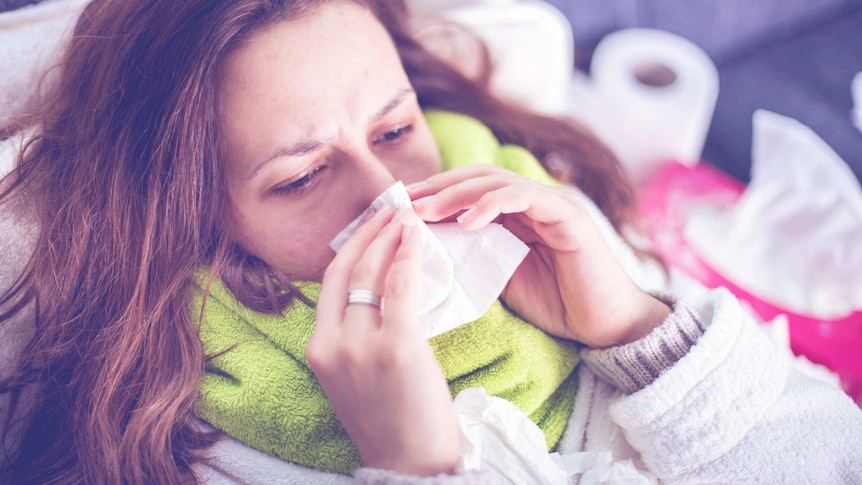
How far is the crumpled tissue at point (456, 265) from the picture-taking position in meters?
0.90

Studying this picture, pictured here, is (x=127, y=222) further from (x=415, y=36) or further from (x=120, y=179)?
(x=415, y=36)

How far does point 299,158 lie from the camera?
0.97m

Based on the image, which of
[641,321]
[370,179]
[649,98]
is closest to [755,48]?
[649,98]

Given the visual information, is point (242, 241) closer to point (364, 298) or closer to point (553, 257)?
point (364, 298)

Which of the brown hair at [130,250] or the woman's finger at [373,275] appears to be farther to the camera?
the brown hair at [130,250]

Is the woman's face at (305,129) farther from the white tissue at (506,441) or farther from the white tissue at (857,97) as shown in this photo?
the white tissue at (857,97)

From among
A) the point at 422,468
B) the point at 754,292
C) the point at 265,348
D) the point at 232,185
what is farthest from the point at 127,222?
the point at 754,292

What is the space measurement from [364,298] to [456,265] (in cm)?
22

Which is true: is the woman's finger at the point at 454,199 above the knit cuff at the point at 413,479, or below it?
above

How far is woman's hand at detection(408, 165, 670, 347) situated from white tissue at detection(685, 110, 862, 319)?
2.39ft

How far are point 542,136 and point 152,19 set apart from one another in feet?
3.13

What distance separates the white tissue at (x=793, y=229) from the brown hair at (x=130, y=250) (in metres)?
1.27

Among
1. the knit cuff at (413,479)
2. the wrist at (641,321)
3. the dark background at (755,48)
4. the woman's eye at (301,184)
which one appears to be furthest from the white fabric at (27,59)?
the dark background at (755,48)

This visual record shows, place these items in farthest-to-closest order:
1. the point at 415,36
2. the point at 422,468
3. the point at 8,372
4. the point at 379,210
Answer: the point at 415,36, the point at 8,372, the point at 379,210, the point at 422,468
